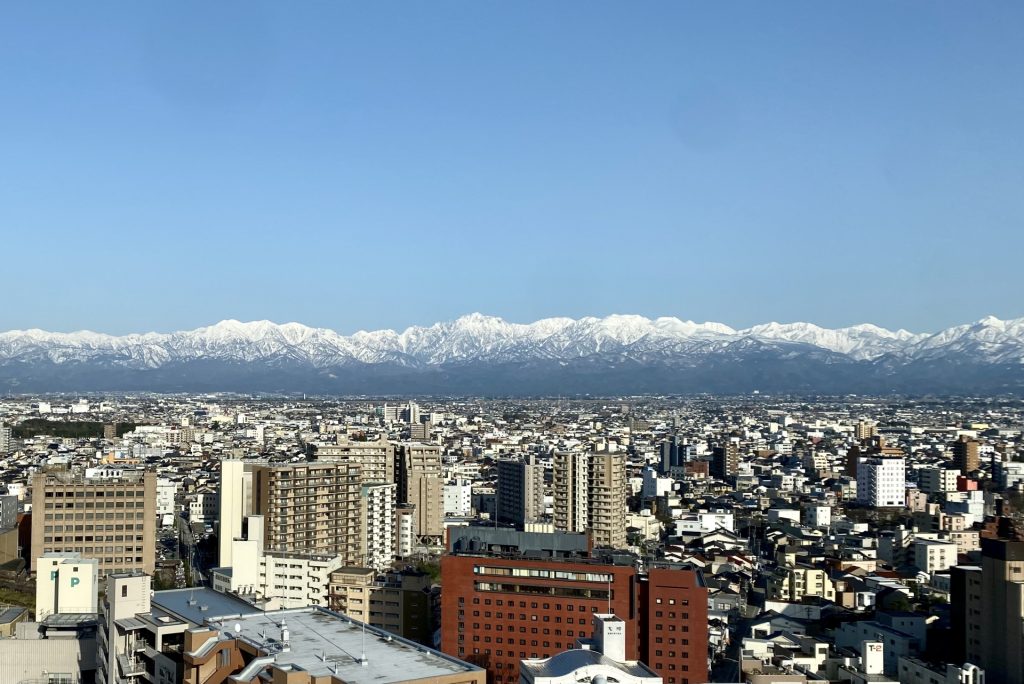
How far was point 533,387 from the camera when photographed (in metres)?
165

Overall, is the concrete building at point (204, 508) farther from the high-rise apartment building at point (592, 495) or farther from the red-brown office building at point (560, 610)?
the red-brown office building at point (560, 610)

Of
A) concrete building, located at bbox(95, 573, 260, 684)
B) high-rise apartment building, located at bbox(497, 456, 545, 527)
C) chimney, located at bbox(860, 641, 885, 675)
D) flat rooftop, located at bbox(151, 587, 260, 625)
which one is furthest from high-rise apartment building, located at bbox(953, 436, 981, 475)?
concrete building, located at bbox(95, 573, 260, 684)

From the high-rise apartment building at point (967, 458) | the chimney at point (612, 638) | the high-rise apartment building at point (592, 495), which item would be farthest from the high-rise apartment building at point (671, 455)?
the chimney at point (612, 638)

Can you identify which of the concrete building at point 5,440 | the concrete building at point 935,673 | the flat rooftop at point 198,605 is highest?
the flat rooftop at point 198,605

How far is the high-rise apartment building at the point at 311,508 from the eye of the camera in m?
25.3

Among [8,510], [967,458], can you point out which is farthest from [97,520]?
[967,458]

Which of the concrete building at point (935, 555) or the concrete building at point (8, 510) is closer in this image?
the concrete building at point (935, 555)


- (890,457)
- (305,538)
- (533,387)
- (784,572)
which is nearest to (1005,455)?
(890,457)

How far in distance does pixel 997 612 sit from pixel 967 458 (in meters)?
33.8

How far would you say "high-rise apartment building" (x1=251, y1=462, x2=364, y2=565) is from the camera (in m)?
25.3

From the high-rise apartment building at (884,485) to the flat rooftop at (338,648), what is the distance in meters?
33.0

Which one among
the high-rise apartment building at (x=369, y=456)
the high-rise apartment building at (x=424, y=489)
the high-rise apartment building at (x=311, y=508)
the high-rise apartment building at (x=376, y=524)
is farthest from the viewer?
the high-rise apartment building at (x=369, y=456)

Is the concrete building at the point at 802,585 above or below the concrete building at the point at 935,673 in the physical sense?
below

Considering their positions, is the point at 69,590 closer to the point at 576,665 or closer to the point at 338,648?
the point at 338,648
